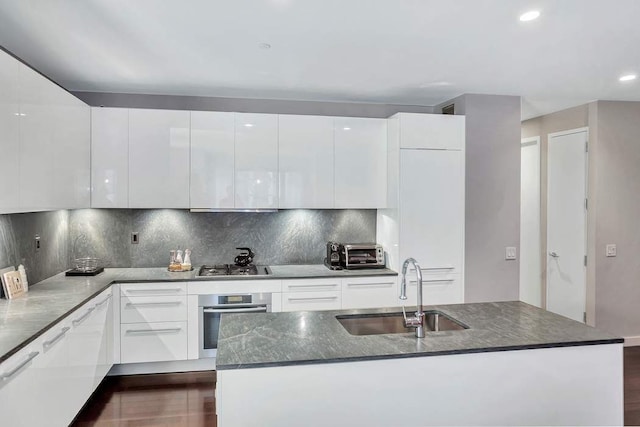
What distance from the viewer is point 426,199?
402 centimetres

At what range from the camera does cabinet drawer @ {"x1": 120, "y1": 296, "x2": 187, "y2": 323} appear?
3627mm

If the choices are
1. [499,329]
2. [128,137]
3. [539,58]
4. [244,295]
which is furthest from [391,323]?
[128,137]

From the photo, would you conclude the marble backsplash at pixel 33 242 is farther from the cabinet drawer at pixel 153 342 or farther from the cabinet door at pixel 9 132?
the cabinet drawer at pixel 153 342

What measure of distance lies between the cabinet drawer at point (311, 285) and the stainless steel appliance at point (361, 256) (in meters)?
0.27

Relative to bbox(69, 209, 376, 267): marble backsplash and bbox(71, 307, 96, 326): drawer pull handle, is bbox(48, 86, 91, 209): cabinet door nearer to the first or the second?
bbox(69, 209, 376, 267): marble backsplash

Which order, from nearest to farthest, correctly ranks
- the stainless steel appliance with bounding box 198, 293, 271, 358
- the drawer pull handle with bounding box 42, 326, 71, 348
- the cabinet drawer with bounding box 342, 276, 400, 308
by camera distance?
the drawer pull handle with bounding box 42, 326, 71, 348 < the stainless steel appliance with bounding box 198, 293, 271, 358 < the cabinet drawer with bounding box 342, 276, 400, 308

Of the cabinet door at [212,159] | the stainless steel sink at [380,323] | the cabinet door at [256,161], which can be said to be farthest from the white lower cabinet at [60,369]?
the stainless steel sink at [380,323]

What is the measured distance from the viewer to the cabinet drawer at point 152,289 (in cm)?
362

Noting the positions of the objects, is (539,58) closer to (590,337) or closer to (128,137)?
(590,337)

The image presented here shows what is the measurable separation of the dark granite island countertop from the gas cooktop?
1482 millimetres

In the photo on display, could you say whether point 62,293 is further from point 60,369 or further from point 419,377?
point 419,377

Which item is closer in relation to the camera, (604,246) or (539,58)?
(539,58)

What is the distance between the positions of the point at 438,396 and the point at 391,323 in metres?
0.61

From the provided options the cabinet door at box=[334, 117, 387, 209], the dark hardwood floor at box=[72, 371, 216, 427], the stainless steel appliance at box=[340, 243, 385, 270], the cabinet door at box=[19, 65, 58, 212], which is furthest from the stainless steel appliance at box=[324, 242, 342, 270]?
the cabinet door at box=[19, 65, 58, 212]
